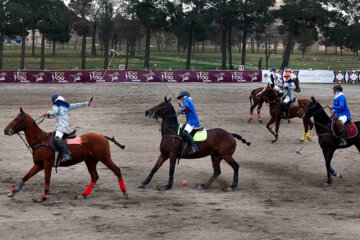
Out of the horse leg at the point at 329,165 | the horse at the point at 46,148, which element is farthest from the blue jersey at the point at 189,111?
the horse leg at the point at 329,165

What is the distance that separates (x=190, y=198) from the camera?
38.9 ft

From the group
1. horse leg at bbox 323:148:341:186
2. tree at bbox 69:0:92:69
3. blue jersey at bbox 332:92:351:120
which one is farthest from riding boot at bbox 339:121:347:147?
tree at bbox 69:0:92:69

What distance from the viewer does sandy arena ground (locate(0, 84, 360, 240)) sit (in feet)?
31.3

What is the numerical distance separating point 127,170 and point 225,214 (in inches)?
196

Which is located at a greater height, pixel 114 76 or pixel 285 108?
pixel 114 76

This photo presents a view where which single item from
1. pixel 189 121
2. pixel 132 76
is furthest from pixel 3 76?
pixel 189 121

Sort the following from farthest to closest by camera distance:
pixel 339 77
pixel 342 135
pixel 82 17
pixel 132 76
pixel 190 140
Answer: pixel 82 17
pixel 339 77
pixel 132 76
pixel 342 135
pixel 190 140

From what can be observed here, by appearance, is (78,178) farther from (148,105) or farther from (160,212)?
(148,105)

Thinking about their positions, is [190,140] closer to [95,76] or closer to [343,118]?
[343,118]

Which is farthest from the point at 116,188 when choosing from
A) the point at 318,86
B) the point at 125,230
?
the point at 318,86

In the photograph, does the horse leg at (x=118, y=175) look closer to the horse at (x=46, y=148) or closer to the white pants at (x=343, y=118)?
the horse at (x=46, y=148)

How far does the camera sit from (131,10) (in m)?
56.8

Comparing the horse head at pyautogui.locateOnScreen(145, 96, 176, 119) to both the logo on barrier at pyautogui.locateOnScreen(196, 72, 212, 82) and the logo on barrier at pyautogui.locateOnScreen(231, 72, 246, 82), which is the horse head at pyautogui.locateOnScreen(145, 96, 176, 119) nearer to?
the logo on barrier at pyautogui.locateOnScreen(196, 72, 212, 82)

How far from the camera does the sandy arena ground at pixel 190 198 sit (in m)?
9.55
